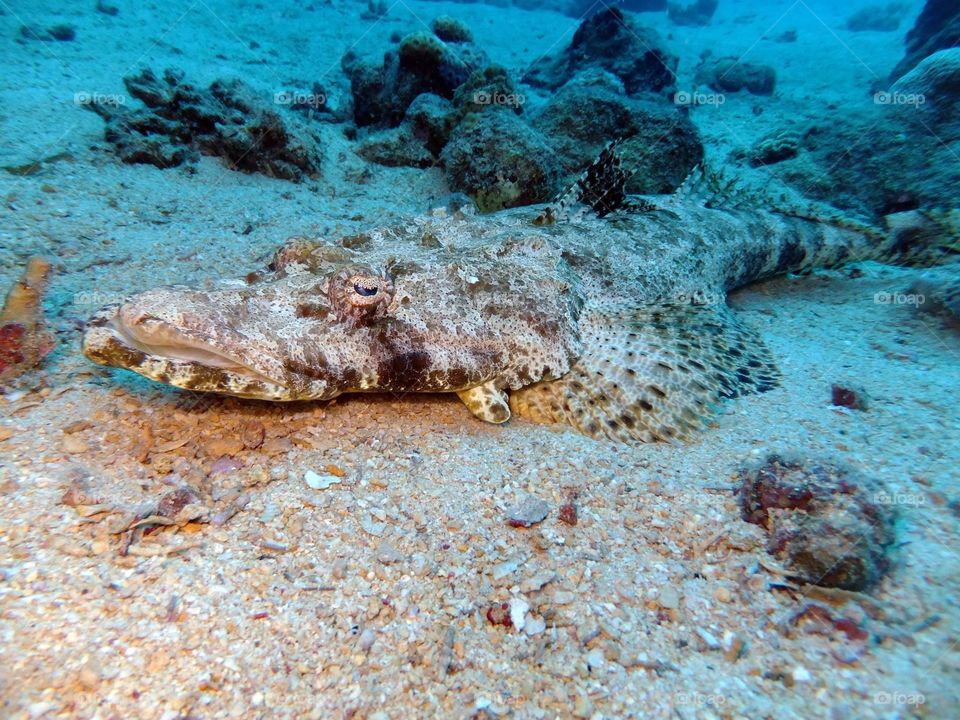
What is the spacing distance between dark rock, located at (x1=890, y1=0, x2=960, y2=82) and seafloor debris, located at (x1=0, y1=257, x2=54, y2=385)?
22008mm

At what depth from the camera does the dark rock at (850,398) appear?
4.16 metres

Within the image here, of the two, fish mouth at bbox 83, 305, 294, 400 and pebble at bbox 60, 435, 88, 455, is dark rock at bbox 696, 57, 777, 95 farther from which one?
pebble at bbox 60, 435, 88, 455

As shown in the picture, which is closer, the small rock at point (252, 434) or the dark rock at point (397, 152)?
the small rock at point (252, 434)

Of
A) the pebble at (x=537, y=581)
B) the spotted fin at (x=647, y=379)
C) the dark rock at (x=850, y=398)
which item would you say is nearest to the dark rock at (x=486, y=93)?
the spotted fin at (x=647, y=379)

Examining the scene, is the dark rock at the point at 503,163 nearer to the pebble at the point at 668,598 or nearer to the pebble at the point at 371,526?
the pebble at the point at 371,526

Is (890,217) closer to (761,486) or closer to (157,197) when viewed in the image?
(761,486)

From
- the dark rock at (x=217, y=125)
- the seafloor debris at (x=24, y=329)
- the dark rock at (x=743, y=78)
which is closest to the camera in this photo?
the seafloor debris at (x=24, y=329)

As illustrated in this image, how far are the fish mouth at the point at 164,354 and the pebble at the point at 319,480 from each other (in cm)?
68

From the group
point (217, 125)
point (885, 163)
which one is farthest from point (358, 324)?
point (885, 163)

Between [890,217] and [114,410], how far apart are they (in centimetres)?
949

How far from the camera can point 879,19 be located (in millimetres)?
36188

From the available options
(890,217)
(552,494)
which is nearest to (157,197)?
(552,494)

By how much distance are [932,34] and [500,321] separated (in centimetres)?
2271

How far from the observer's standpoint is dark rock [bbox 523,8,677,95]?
596 inches
